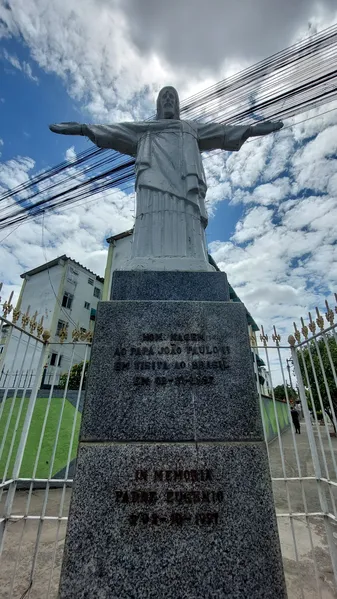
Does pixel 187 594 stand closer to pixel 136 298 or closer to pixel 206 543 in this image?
pixel 206 543

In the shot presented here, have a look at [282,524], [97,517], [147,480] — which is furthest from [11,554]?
[282,524]

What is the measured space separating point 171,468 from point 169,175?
321cm

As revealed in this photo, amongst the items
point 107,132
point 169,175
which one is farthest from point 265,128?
point 107,132

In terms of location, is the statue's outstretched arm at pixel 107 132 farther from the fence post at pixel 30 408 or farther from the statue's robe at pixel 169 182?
the fence post at pixel 30 408

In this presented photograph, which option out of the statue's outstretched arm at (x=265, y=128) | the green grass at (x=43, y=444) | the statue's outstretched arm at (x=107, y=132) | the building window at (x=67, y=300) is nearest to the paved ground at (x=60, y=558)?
the green grass at (x=43, y=444)

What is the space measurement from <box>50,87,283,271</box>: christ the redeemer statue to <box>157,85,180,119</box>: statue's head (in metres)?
0.02

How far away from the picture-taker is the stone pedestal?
1594mm

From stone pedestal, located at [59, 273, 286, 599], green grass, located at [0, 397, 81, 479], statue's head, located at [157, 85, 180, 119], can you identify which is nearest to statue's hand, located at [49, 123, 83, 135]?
statue's head, located at [157, 85, 180, 119]

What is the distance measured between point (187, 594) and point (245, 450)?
0.83 metres

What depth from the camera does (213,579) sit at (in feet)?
5.18

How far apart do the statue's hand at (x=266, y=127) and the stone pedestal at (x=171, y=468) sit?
3083mm

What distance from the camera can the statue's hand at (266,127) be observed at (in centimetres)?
394

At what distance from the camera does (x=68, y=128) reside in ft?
12.6

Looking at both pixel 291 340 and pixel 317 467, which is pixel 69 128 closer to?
pixel 291 340
